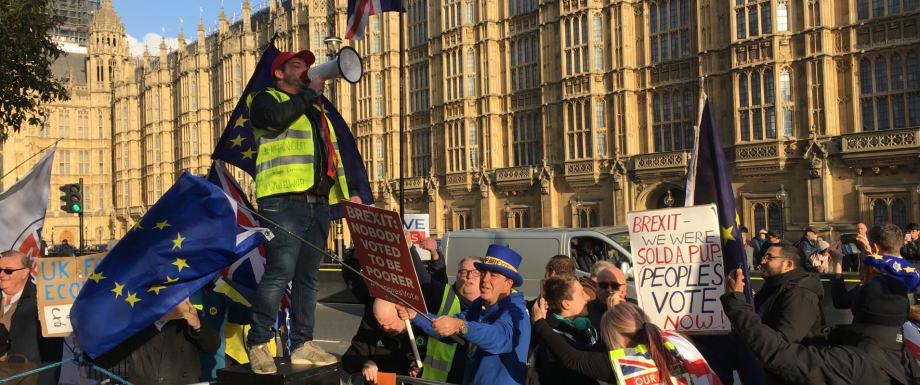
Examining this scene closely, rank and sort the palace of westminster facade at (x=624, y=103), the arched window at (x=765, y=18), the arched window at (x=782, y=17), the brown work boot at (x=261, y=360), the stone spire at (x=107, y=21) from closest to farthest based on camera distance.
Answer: the brown work boot at (x=261, y=360), the palace of westminster facade at (x=624, y=103), the arched window at (x=782, y=17), the arched window at (x=765, y=18), the stone spire at (x=107, y=21)

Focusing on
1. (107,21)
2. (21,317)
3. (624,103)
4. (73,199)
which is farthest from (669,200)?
(107,21)

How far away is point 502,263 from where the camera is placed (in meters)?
4.68

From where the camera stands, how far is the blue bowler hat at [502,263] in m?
4.64

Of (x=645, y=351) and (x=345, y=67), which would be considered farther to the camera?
(x=345, y=67)

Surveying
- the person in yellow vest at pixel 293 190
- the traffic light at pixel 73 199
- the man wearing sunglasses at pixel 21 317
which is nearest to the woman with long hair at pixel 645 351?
the person in yellow vest at pixel 293 190

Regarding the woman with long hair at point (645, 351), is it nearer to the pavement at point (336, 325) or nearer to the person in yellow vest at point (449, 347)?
the person in yellow vest at point (449, 347)

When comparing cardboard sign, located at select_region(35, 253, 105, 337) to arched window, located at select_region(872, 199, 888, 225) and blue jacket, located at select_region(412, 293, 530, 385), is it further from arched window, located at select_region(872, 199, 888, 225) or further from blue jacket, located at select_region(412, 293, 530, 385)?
arched window, located at select_region(872, 199, 888, 225)

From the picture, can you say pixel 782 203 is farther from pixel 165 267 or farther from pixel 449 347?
pixel 165 267

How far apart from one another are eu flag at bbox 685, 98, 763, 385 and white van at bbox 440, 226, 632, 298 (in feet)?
21.0

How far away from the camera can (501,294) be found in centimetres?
466

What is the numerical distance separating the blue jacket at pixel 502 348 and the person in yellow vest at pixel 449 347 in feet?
0.76

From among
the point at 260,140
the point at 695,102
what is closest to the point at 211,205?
the point at 260,140

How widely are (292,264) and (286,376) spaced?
25.4 inches

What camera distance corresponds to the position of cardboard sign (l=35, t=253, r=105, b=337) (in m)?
5.57
